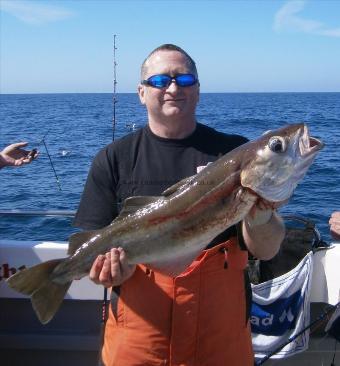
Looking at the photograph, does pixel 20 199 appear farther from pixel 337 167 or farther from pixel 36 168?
pixel 337 167

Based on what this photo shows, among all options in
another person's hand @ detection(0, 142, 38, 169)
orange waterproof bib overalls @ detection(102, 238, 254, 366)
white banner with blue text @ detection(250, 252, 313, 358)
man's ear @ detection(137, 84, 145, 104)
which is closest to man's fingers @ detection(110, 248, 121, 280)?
orange waterproof bib overalls @ detection(102, 238, 254, 366)

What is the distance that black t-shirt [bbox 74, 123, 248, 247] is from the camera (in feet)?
11.3

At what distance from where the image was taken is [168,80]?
336 cm

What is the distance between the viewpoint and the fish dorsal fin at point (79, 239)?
3.31 metres

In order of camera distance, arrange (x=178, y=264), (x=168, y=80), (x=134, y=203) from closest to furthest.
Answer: (x=178, y=264) < (x=134, y=203) < (x=168, y=80)

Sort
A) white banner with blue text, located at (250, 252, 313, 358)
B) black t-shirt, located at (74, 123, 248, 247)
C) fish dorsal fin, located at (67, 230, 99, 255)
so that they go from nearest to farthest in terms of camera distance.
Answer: fish dorsal fin, located at (67, 230, 99, 255)
black t-shirt, located at (74, 123, 248, 247)
white banner with blue text, located at (250, 252, 313, 358)

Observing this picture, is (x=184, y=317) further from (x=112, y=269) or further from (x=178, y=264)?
(x=112, y=269)

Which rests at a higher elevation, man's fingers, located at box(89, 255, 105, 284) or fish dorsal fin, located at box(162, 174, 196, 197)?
fish dorsal fin, located at box(162, 174, 196, 197)

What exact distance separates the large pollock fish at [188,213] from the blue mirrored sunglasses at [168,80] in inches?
23.1

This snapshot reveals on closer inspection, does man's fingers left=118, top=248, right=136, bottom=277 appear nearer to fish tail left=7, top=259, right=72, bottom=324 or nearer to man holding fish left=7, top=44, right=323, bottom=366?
man holding fish left=7, top=44, right=323, bottom=366

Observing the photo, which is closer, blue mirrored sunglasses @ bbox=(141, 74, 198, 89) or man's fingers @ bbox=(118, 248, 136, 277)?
man's fingers @ bbox=(118, 248, 136, 277)

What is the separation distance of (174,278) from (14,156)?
3.15 metres

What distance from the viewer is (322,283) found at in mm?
4980

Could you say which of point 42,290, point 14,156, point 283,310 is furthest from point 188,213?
point 14,156
